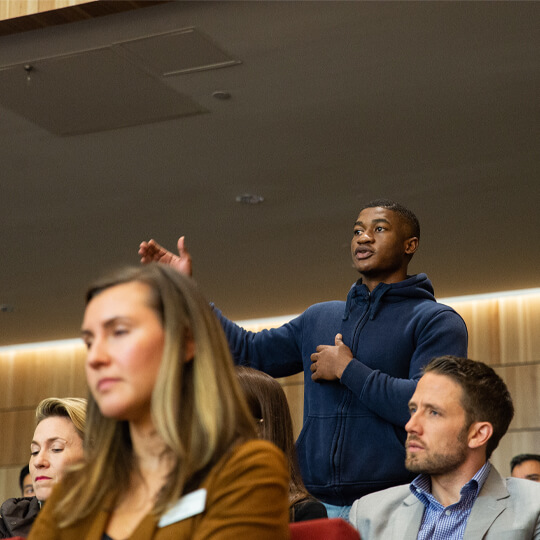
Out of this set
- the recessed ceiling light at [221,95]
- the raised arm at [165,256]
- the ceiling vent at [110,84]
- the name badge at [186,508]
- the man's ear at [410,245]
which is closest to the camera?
the name badge at [186,508]

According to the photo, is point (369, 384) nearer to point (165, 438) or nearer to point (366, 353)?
point (366, 353)

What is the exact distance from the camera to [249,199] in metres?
5.48

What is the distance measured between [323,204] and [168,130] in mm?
1220

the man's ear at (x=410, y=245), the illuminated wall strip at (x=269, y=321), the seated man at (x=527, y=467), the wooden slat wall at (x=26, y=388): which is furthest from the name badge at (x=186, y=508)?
the wooden slat wall at (x=26, y=388)

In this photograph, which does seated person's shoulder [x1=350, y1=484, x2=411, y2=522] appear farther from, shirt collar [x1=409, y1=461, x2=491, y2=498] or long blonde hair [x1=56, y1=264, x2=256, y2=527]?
long blonde hair [x1=56, y1=264, x2=256, y2=527]

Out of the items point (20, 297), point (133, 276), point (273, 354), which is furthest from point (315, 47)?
point (20, 297)

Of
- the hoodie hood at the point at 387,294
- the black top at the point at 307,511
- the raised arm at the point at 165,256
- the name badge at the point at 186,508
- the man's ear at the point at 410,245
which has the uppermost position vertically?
the man's ear at the point at 410,245

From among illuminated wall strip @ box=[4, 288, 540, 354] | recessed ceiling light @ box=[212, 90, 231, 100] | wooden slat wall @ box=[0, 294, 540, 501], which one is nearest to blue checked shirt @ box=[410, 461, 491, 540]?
recessed ceiling light @ box=[212, 90, 231, 100]

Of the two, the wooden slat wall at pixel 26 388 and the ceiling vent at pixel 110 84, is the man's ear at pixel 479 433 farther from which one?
the wooden slat wall at pixel 26 388

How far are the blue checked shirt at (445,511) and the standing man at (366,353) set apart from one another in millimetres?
215

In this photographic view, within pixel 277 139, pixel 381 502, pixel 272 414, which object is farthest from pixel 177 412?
pixel 277 139

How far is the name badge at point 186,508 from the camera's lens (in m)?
1.22

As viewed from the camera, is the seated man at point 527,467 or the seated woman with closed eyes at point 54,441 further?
the seated man at point 527,467

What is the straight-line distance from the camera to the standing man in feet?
8.00
